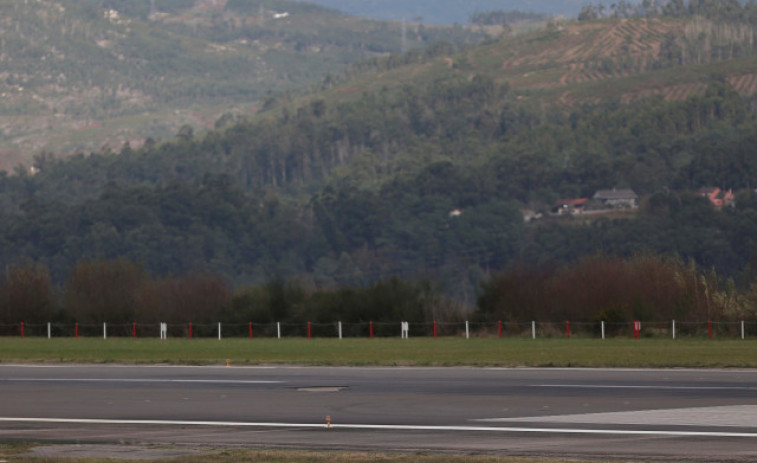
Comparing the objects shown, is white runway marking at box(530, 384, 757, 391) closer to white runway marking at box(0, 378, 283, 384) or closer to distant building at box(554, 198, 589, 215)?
white runway marking at box(0, 378, 283, 384)

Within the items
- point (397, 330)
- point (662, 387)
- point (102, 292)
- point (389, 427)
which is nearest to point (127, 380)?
point (389, 427)

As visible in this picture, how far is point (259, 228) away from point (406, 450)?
163m

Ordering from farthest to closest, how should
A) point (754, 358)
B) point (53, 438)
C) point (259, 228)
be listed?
point (259, 228) < point (754, 358) < point (53, 438)

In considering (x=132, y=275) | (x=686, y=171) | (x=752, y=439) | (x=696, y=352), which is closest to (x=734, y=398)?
(x=752, y=439)

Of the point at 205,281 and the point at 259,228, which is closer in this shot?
the point at 205,281

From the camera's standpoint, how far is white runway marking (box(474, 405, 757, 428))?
62.5 ft

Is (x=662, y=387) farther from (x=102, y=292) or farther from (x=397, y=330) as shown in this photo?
(x=102, y=292)

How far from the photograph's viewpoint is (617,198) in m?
187

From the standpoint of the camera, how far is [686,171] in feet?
614

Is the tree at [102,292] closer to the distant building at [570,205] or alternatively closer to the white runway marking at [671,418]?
the white runway marking at [671,418]

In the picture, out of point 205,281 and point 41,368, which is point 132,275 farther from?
point 41,368

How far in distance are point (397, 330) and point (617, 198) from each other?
455 ft

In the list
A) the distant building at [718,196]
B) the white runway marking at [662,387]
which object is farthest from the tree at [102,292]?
the distant building at [718,196]

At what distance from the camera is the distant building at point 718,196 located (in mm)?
173250
